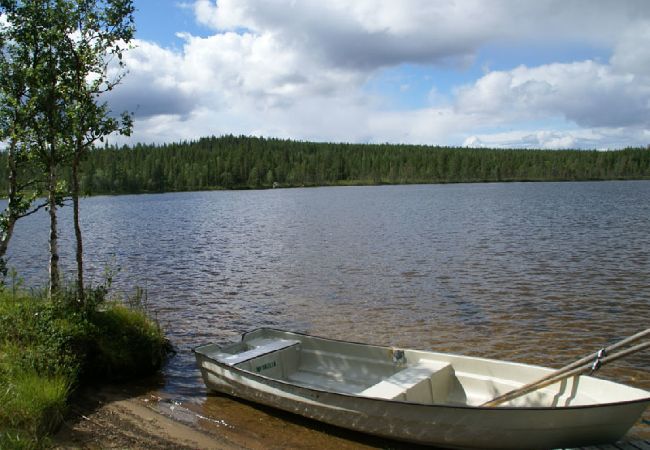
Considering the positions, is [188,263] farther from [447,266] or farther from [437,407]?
[437,407]

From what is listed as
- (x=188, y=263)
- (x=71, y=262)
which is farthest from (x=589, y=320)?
(x=71, y=262)

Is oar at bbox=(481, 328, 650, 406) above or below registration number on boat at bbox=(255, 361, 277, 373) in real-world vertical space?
above

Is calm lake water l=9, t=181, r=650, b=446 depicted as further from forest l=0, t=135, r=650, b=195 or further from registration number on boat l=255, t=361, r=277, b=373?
forest l=0, t=135, r=650, b=195

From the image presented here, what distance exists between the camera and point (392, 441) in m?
8.92

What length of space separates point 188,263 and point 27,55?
Answer: 18823 mm

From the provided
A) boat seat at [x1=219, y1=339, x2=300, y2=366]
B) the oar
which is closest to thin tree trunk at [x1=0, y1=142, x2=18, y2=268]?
boat seat at [x1=219, y1=339, x2=300, y2=366]

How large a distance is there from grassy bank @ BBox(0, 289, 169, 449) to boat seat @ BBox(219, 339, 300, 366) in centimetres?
231

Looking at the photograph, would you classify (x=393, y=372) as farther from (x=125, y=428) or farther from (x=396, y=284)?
(x=396, y=284)

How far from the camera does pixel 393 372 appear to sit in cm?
1078

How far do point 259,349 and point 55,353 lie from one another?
4.17 metres

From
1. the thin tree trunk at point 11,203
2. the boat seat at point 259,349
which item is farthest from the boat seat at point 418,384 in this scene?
the thin tree trunk at point 11,203

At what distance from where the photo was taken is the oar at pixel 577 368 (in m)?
7.64

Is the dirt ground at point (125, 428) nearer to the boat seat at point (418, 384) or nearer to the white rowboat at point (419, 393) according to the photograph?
the white rowboat at point (419, 393)

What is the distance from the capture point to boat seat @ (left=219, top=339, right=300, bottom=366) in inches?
442
